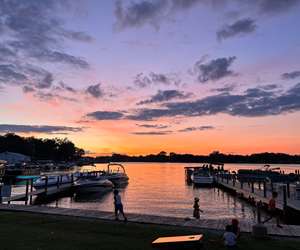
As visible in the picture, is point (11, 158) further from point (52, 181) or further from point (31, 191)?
point (31, 191)

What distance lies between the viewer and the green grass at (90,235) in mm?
16234

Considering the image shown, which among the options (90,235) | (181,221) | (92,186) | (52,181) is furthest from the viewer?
(52,181)

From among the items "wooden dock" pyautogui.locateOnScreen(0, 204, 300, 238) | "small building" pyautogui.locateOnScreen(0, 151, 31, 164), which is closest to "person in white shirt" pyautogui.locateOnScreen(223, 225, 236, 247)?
"wooden dock" pyautogui.locateOnScreen(0, 204, 300, 238)

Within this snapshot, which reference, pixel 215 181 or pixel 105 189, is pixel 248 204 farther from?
pixel 215 181

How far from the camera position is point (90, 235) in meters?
18.7

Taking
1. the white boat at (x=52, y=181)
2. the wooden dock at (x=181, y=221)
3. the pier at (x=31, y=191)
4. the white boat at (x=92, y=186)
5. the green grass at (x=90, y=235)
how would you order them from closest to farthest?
the green grass at (x=90, y=235), the wooden dock at (x=181, y=221), the pier at (x=31, y=191), the white boat at (x=92, y=186), the white boat at (x=52, y=181)

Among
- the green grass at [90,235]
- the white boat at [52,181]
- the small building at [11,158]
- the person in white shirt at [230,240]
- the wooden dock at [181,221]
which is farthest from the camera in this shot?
the small building at [11,158]

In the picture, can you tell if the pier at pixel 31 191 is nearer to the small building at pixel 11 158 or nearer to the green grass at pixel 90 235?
the green grass at pixel 90 235

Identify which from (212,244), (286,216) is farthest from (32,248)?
(286,216)

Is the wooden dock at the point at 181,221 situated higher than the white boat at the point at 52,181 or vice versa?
the white boat at the point at 52,181

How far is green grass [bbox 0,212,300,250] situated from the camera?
16234 millimetres

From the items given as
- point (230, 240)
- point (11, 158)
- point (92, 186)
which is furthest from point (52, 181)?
point (11, 158)

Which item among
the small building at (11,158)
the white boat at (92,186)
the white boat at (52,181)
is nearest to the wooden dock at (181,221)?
→ the white boat at (92,186)

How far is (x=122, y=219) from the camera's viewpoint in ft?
78.9
